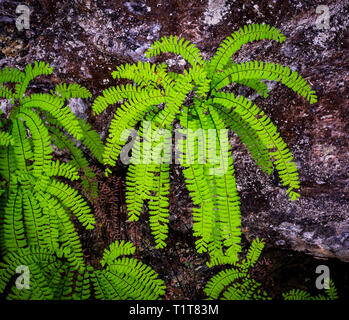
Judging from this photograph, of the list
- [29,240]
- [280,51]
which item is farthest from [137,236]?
[280,51]

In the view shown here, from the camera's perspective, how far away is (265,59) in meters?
2.94

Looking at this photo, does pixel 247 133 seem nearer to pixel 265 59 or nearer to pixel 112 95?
pixel 265 59

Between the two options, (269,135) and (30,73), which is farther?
(30,73)

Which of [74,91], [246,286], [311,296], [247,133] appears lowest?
[311,296]

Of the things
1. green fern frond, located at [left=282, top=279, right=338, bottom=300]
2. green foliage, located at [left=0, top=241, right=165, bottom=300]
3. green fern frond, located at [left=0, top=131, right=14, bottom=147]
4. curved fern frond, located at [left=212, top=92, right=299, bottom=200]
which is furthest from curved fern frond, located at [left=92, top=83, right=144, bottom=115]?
green fern frond, located at [left=282, top=279, right=338, bottom=300]

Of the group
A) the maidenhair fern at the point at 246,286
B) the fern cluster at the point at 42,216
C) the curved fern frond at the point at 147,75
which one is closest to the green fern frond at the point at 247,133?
the curved fern frond at the point at 147,75

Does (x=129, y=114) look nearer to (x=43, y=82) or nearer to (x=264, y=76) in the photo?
(x=264, y=76)

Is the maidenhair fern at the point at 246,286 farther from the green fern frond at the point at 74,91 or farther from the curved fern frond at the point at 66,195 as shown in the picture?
the green fern frond at the point at 74,91

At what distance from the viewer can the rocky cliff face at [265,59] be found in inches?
108

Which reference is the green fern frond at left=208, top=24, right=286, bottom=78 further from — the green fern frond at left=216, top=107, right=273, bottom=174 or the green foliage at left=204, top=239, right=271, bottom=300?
the green foliage at left=204, top=239, right=271, bottom=300

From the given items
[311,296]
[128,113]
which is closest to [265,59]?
[128,113]

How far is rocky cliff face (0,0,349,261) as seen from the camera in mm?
2742

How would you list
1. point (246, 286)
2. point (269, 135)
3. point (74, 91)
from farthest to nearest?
point (246, 286) < point (74, 91) < point (269, 135)

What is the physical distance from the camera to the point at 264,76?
244 centimetres
